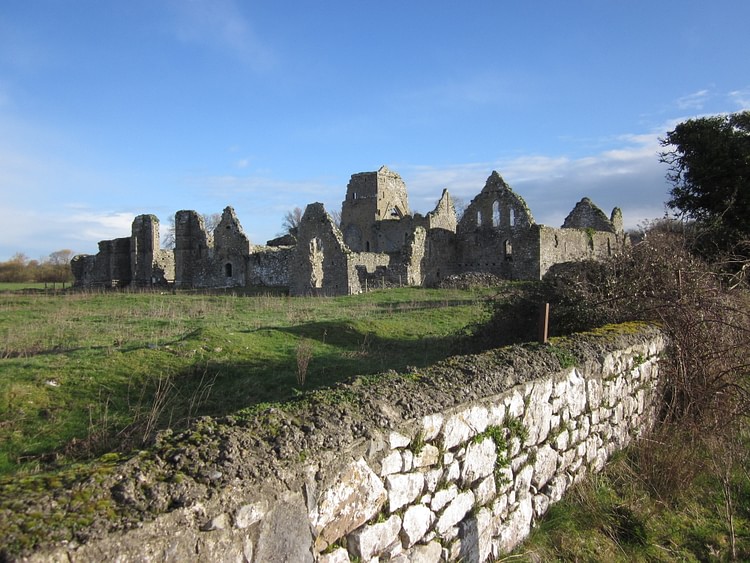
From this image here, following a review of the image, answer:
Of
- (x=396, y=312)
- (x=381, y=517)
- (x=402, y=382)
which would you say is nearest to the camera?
(x=381, y=517)

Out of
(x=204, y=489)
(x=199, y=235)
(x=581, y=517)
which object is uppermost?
(x=199, y=235)

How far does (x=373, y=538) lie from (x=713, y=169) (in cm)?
2025

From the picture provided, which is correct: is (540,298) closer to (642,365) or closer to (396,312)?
(642,365)

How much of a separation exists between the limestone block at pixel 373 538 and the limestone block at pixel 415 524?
8cm

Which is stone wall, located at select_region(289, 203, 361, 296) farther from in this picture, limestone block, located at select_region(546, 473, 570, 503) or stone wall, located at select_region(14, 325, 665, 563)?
limestone block, located at select_region(546, 473, 570, 503)

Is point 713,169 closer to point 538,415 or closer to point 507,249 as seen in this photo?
point 507,249

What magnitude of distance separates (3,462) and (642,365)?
798 cm

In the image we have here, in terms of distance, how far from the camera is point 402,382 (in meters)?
4.33

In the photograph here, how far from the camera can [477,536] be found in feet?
14.1

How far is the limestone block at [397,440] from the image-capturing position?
11.8ft

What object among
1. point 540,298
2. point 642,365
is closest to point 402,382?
point 642,365

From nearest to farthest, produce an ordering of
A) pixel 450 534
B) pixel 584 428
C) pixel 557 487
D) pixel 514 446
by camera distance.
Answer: pixel 450 534
pixel 514 446
pixel 557 487
pixel 584 428

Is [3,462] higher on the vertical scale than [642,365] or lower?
lower

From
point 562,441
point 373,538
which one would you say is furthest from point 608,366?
point 373,538
